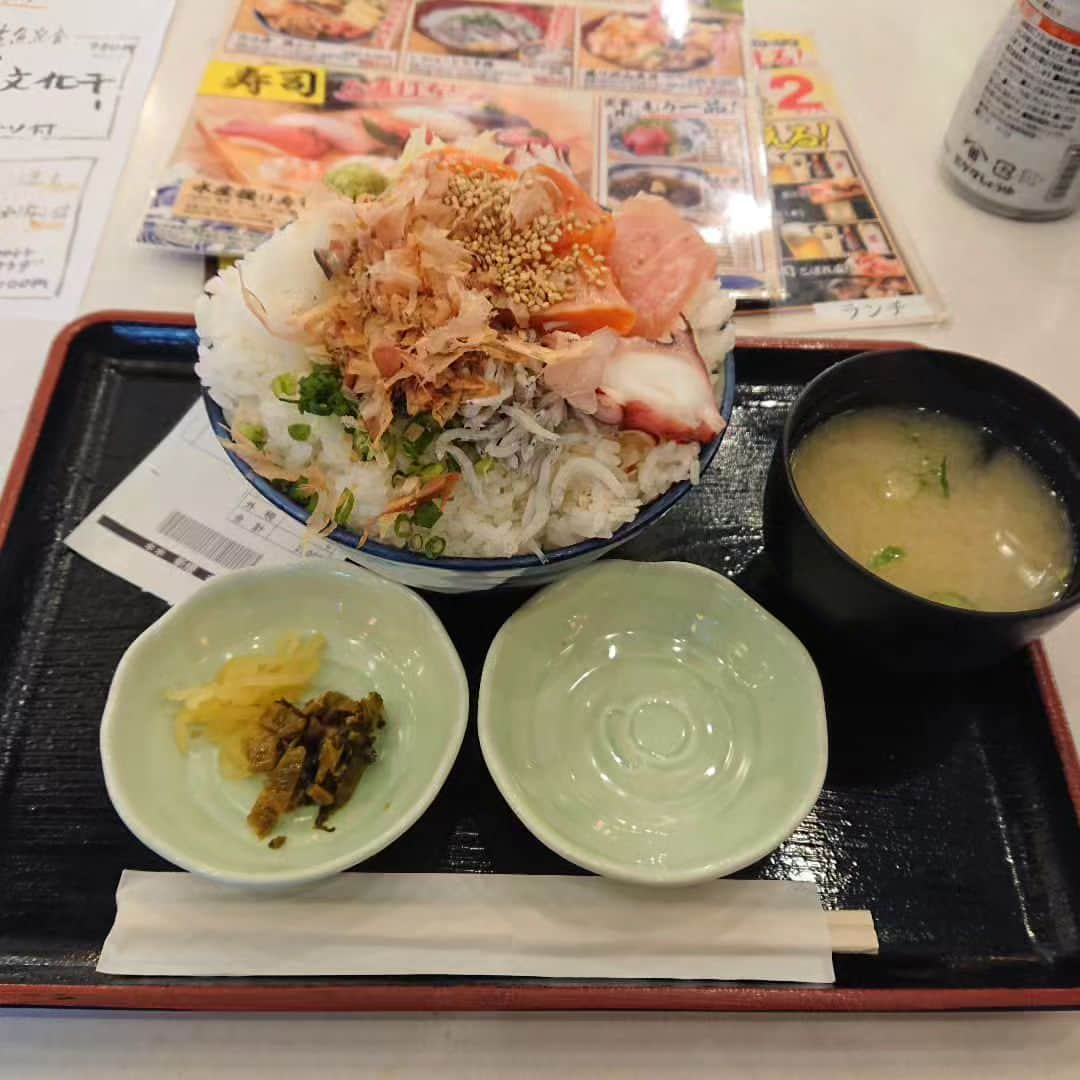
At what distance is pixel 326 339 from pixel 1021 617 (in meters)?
1.12

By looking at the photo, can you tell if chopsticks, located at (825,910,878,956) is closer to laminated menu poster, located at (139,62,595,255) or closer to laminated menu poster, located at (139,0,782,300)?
laminated menu poster, located at (139,0,782,300)

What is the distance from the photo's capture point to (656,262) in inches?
60.9

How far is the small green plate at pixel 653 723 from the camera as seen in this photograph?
4.29 feet

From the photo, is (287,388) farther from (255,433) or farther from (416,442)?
(416,442)

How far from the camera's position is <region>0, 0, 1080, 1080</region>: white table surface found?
1.21m

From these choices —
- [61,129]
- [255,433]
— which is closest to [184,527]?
[255,433]

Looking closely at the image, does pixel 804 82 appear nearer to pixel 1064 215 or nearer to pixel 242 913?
pixel 1064 215

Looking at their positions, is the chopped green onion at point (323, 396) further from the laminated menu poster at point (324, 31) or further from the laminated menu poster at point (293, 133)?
the laminated menu poster at point (324, 31)

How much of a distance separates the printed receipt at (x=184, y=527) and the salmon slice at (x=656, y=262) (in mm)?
700

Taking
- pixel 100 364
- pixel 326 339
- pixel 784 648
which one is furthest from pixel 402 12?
pixel 784 648

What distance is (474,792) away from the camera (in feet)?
4.61

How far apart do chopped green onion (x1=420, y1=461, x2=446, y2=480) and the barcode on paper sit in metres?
0.52

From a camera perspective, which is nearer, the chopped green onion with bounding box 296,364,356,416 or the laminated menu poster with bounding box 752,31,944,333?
the chopped green onion with bounding box 296,364,356,416

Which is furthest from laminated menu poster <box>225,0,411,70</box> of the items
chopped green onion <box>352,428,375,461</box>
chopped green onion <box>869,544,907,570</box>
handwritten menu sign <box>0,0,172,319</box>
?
chopped green onion <box>869,544,907,570</box>
